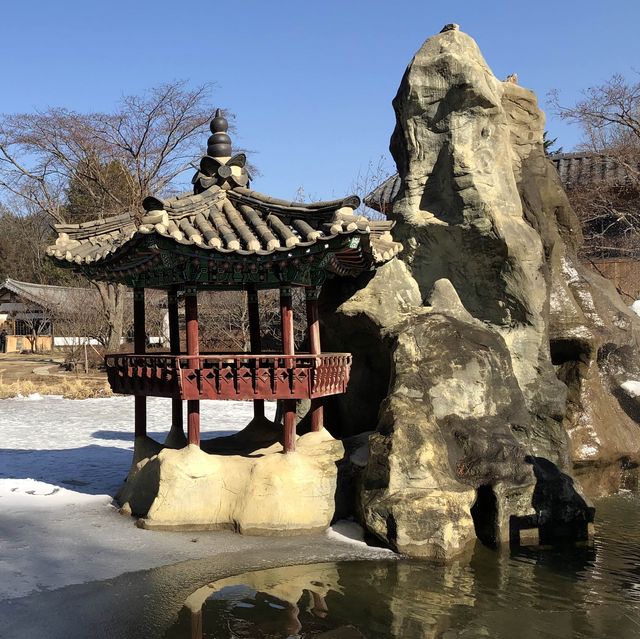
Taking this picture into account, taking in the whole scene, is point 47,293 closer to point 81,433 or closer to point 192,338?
point 81,433

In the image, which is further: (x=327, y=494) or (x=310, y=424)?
(x=310, y=424)

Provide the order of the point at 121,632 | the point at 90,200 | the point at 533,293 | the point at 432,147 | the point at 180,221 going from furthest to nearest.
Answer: the point at 90,200, the point at 432,147, the point at 533,293, the point at 180,221, the point at 121,632

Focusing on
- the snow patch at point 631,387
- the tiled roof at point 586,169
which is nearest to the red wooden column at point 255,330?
the snow patch at point 631,387

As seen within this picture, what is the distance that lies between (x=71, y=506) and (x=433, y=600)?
4970 millimetres

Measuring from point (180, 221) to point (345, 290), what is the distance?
117 inches

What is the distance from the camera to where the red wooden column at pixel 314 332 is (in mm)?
8844

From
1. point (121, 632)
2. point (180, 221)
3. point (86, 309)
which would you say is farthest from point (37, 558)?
point (86, 309)

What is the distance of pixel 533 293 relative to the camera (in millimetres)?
9734

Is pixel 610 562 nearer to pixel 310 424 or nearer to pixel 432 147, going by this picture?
pixel 310 424

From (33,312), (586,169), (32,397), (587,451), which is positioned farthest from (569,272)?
(33,312)

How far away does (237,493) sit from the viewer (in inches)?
305

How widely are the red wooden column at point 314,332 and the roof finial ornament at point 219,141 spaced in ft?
7.25

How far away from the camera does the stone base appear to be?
7547 millimetres

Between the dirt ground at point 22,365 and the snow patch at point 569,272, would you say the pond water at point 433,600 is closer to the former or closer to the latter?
the snow patch at point 569,272
